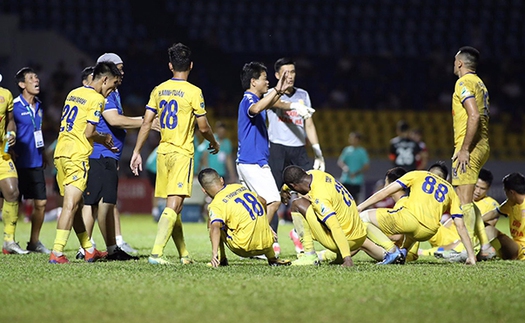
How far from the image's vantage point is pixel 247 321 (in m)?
4.39

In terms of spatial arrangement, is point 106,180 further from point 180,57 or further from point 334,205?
point 334,205

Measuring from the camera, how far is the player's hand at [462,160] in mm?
8070

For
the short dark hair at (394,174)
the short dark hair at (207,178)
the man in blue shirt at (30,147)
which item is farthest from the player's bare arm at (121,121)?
the short dark hair at (394,174)

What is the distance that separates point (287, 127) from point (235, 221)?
2.56 meters

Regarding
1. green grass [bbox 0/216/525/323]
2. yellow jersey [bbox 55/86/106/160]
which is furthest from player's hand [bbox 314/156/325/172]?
yellow jersey [bbox 55/86/106/160]

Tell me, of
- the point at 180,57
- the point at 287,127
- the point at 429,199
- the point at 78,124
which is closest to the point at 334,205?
the point at 429,199

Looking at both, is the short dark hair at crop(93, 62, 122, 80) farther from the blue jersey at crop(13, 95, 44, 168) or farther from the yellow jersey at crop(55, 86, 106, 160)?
the blue jersey at crop(13, 95, 44, 168)

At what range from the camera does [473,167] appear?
327 inches

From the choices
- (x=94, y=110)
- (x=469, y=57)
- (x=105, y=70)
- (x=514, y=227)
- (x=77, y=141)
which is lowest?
(x=514, y=227)

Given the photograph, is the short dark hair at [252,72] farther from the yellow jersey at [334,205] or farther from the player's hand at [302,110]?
the yellow jersey at [334,205]

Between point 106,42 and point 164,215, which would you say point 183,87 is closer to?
point 164,215

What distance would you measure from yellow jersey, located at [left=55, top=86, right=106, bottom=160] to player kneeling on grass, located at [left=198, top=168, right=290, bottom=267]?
4.26 feet

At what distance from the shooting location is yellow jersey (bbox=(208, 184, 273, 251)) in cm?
717

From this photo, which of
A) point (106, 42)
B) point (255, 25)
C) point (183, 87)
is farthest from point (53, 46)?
point (183, 87)
